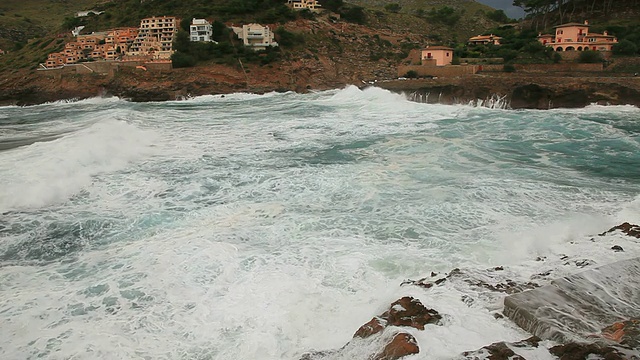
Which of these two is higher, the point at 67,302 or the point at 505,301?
the point at 505,301

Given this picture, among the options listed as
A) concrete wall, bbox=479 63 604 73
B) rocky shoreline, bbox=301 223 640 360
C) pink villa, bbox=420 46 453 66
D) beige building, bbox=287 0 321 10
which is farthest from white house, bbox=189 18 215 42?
rocky shoreline, bbox=301 223 640 360

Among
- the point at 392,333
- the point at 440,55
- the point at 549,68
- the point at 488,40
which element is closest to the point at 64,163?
the point at 392,333

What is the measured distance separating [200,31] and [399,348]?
47126mm

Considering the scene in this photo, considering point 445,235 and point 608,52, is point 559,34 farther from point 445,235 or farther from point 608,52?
point 445,235

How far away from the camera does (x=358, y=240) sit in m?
8.53

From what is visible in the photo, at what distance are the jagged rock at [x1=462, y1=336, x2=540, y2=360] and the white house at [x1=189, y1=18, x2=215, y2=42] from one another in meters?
46.6

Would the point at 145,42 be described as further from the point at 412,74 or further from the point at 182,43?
the point at 412,74

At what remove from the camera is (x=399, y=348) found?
15.6ft

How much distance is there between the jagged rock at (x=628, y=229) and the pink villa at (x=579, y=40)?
29825 millimetres

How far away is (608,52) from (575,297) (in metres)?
32.5

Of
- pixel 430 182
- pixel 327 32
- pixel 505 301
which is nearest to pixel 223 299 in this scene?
pixel 505 301

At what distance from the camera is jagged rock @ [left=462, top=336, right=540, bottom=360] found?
14.3 ft

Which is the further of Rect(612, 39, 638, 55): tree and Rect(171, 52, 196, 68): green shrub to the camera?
Rect(171, 52, 196, 68): green shrub

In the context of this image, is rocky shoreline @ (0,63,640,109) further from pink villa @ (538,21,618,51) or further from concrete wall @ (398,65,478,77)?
pink villa @ (538,21,618,51)
